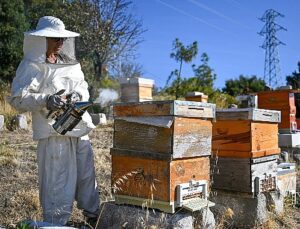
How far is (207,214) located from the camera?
3.19 m

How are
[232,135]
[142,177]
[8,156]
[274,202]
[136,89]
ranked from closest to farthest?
1. [142,177]
2. [232,135]
3. [274,202]
4. [8,156]
5. [136,89]

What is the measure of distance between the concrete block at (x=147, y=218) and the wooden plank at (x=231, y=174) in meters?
0.60

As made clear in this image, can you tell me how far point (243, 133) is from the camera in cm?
364

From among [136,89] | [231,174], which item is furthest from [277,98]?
[231,174]

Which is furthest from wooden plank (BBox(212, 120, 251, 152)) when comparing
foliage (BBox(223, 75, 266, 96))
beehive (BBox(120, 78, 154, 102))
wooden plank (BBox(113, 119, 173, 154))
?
foliage (BBox(223, 75, 266, 96))

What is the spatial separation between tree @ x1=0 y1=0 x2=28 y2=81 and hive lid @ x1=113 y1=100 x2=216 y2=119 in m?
10.5

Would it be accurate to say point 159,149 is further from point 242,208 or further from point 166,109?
point 242,208

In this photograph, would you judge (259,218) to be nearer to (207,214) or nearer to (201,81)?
(207,214)

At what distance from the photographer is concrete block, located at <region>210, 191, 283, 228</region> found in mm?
3730

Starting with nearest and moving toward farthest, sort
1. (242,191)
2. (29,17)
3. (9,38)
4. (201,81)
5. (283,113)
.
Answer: (242,191) < (283,113) < (9,38) < (29,17) < (201,81)

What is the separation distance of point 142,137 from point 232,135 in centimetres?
102

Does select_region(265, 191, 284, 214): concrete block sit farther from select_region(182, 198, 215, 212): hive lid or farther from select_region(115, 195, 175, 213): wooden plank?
select_region(115, 195, 175, 213): wooden plank

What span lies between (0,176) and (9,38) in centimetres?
949

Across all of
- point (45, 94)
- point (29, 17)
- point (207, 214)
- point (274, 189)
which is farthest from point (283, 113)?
point (29, 17)
